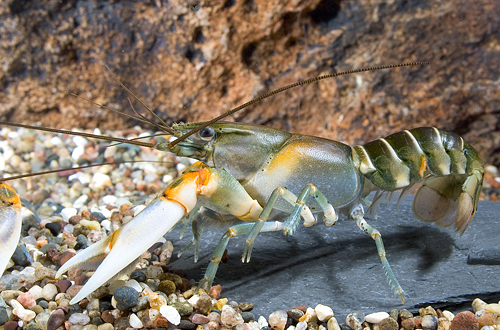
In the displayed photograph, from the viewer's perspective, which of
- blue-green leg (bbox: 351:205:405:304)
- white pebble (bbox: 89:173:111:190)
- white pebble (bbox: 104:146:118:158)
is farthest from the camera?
white pebble (bbox: 104:146:118:158)

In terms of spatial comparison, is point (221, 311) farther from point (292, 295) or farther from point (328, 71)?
point (328, 71)

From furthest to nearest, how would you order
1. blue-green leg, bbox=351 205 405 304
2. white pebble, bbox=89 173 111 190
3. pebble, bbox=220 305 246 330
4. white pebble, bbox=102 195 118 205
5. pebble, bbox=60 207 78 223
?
white pebble, bbox=89 173 111 190, white pebble, bbox=102 195 118 205, pebble, bbox=60 207 78 223, blue-green leg, bbox=351 205 405 304, pebble, bbox=220 305 246 330

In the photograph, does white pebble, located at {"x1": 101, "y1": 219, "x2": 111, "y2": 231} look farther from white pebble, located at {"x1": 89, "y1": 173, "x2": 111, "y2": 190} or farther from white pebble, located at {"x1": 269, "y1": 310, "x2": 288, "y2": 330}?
white pebble, located at {"x1": 269, "y1": 310, "x2": 288, "y2": 330}

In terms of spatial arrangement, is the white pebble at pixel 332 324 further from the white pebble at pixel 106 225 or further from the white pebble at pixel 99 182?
the white pebble at pixel 99 182

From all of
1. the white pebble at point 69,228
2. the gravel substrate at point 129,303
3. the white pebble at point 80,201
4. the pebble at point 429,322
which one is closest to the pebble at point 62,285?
the gravel substrate at point 129,303

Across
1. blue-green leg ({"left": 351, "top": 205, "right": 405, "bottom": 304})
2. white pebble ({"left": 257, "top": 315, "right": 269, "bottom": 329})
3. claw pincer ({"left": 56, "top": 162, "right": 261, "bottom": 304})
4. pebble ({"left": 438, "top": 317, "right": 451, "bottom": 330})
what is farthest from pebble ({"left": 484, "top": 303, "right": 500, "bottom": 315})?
claw pincer ({"left": 56, "top": 162, "right": 261, "bottom": 304})

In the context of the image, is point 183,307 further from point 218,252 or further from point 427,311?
point 427,311
